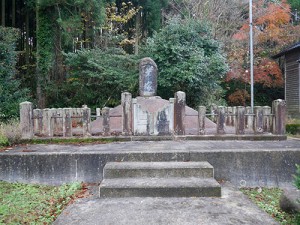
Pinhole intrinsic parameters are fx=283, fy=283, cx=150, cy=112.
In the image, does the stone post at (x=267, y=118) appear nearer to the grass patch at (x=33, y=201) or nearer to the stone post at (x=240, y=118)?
the stone post at (x=240, y=118)

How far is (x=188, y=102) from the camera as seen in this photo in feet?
46.5

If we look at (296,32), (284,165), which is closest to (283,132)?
(284,165)

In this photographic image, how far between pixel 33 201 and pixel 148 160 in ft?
7.55

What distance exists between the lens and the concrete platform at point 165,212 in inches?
146

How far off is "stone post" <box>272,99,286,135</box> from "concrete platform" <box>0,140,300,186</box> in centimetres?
152

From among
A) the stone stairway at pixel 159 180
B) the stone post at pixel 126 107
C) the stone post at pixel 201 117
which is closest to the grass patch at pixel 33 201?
the stone stairway at pixel 159 180

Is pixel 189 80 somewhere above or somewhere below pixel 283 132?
above

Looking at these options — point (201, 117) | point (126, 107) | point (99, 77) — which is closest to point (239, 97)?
point (99, 77)

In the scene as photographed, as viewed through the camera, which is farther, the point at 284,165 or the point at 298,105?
the point at 298,105

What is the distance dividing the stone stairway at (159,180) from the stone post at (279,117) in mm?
2961

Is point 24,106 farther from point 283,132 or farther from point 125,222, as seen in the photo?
point 283,132

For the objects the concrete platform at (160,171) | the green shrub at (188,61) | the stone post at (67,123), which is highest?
the green shrub at (188,61)

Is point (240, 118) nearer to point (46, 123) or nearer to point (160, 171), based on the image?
point (160, 171)

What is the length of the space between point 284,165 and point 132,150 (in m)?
3.24
